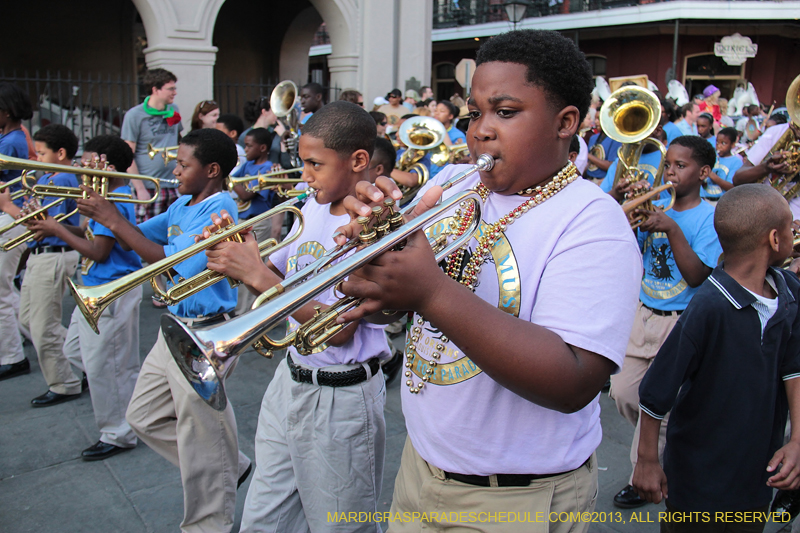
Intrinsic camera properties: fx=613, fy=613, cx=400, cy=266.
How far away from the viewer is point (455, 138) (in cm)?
777

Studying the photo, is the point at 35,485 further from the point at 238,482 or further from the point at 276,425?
the point at 276,425

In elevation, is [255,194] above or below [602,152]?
below

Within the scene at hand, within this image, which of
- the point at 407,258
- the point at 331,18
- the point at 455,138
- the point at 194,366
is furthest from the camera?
the point at 331,18

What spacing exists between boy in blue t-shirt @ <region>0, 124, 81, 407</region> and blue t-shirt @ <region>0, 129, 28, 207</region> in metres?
0.64

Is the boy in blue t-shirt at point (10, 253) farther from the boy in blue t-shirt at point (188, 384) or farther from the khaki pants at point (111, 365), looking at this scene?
the boy in blue t-shirt at point (188, 384)

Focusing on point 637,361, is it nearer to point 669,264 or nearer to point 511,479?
point 669,264

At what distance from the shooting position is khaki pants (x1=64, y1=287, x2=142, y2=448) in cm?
377

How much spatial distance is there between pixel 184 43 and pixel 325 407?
930 cm

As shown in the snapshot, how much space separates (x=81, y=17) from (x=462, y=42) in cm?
1612

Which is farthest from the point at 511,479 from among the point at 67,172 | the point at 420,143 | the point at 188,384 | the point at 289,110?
the point at 289,110

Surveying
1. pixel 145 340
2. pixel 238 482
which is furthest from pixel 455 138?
pixel 238 482

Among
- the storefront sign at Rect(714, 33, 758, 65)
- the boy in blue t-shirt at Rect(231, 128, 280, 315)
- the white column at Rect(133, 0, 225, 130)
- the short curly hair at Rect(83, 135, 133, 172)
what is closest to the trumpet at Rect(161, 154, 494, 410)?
the short curly hair at Rect(83, 135, 133, 172)

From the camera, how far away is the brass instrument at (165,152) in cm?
638

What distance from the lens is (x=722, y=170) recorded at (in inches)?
277
